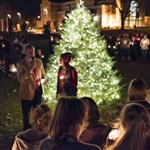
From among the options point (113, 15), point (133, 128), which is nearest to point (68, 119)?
point (133, 128)

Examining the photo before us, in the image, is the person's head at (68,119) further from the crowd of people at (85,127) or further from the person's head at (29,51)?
the person's head at (29,51)

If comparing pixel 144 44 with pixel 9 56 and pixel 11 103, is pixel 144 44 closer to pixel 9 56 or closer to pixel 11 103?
pixel 9 56

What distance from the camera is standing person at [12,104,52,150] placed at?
444cm

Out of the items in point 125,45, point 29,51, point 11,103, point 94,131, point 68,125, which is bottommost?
point 11,103

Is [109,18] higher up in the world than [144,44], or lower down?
higher up

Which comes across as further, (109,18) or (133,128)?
(109,18)

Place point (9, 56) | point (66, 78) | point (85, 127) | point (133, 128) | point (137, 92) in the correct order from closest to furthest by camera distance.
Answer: point (133, 128) → point (85, 127) → point (137, 92) → point (66, 78) → point (9, 56)

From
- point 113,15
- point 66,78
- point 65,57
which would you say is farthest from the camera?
point 113,15

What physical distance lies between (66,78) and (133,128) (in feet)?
20.4

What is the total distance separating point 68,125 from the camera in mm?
3338

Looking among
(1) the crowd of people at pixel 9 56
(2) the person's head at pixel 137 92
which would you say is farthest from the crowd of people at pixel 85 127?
(1) the crowd of people at pixel 9 56

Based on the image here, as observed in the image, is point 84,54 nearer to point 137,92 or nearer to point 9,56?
point 137,92

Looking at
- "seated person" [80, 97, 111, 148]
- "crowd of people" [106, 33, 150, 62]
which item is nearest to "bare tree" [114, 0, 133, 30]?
"crowd of people" [106, 33, 150, 62]

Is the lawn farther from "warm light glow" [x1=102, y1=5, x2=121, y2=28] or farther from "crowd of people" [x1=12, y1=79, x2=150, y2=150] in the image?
"warm light glow" [x1=102, y1=5, x2=121, y2=28]
